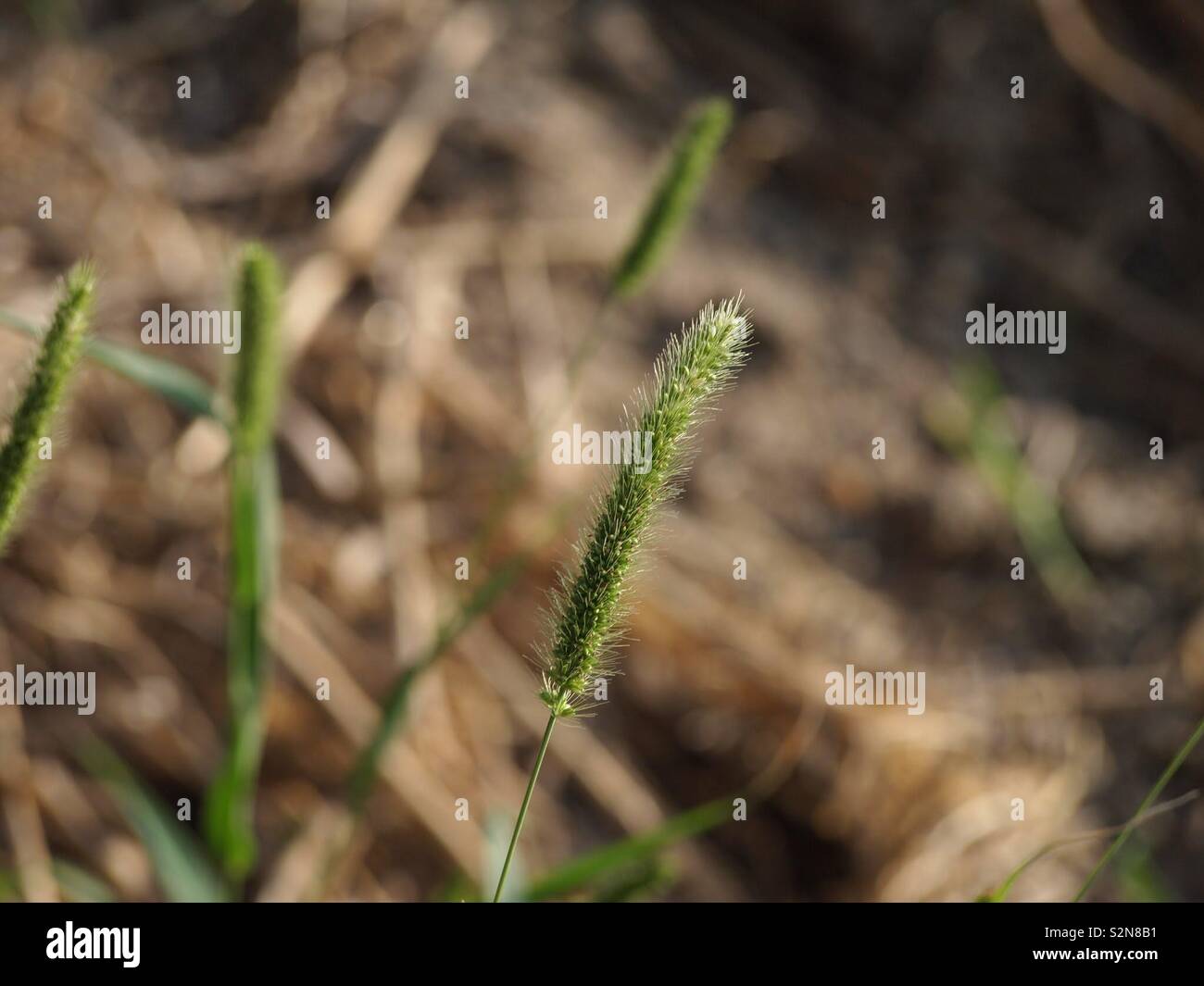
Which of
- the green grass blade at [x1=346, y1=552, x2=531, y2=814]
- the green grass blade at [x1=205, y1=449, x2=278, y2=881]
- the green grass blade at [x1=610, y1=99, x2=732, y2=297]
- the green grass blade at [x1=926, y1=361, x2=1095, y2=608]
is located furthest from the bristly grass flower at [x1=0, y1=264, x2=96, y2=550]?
the green grass blade at [x1=926, y1=361, x2=1095, y2=608]

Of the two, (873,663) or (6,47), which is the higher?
(6,47)

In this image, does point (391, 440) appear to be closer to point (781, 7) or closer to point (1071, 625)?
point (1071, 625)

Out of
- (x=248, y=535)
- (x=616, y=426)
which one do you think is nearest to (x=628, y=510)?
(x=248, y=535)

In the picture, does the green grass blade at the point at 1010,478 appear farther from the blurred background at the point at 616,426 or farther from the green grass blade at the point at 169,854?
the green grass blade at the point at 169,854

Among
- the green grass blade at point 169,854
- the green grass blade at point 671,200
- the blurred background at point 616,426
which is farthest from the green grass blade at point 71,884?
the green grass blade at point 671,200

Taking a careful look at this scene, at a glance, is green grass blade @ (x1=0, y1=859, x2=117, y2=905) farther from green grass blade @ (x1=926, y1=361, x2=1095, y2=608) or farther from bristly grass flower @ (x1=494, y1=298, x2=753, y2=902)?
green grass blade @ (x1=926, y1=361, x2=1095, y2=608)

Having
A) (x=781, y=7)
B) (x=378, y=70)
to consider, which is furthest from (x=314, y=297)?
(x=781, y=7)
